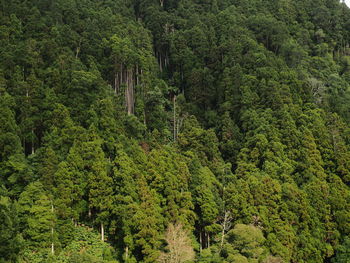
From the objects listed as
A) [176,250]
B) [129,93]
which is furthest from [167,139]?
[176,250]

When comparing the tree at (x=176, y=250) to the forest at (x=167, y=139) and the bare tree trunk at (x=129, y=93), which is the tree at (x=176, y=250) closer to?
the forest at (x=167, y=139)

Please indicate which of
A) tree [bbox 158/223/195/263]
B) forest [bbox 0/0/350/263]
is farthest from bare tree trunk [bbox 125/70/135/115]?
tree [bbox 158/223/195/263]

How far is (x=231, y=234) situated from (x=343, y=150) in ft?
69.6

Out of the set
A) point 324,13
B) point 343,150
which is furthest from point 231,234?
point 324,13

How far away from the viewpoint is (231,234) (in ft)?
108

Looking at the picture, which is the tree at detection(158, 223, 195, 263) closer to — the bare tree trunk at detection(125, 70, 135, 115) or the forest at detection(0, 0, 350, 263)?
the forest at detection(0, 0, 350, 263)

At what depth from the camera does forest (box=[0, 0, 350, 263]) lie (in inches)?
1293

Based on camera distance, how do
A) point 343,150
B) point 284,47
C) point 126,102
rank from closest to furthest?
point 343,150, point 126,102, point 284,47

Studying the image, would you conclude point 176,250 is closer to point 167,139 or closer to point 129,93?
point 167,139

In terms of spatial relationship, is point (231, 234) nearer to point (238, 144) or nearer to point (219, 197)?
point (219, 197)

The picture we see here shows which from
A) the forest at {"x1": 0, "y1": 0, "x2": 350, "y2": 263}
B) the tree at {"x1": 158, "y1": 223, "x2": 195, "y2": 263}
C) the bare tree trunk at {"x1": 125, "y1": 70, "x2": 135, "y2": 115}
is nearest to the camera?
the tree at {"x1": 158, "y1": 223, "x2": 195, "y2": 263}

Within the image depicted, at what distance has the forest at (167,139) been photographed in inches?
1293

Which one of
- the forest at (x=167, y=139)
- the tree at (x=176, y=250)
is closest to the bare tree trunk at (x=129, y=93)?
the forest at (x=167, y=139)

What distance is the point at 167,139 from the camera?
49312 mm
